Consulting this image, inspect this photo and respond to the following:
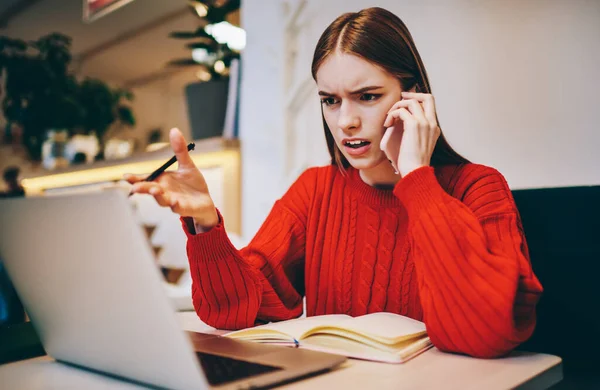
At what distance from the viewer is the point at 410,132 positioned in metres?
0.86

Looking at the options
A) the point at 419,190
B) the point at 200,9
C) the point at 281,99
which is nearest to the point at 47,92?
the point at 200,9

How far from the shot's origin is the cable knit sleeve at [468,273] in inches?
26.8

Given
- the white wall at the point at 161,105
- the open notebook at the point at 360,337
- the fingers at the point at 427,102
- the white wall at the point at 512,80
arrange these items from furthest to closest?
the white wall at the point at 161,105 → the white wall at the point at 512,80 → the fingers at the point at 427,102 → the open notebook at the point at 360,337

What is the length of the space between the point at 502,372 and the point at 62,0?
4.05m

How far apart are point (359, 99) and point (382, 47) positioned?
11 cm

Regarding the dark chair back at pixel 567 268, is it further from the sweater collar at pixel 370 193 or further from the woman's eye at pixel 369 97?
the woman's eye at pixel 369 97

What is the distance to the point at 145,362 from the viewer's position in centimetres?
51

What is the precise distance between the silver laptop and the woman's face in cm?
45

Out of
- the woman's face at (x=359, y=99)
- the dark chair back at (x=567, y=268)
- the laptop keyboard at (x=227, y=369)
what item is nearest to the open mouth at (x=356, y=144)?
the woman's face at (x=359, y=99)

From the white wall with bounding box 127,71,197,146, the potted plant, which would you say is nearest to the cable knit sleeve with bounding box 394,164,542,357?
the potted plant

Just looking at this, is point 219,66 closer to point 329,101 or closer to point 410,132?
point 329,101

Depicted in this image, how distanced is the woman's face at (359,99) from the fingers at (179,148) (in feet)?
0.98

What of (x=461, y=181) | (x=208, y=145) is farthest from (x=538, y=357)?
(x=208, y=145)

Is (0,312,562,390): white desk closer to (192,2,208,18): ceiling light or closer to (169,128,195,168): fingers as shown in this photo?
(169,128,195,168): fingers
